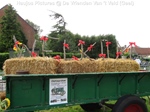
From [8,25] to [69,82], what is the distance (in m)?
27.5

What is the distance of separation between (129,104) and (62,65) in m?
1.53

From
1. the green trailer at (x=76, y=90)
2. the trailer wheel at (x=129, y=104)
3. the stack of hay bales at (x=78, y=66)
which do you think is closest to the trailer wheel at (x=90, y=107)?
the green trailer at (x=76, y=90)

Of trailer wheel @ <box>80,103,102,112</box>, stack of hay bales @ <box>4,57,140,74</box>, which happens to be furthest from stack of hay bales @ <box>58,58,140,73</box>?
trailer wheel @ <box>80,103,102,112</box>

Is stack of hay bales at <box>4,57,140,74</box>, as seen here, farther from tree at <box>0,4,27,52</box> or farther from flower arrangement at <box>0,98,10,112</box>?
tree at <box>0,4,27,52</box>

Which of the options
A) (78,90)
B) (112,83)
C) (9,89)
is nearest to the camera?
(9,89)

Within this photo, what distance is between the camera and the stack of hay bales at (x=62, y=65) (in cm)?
400

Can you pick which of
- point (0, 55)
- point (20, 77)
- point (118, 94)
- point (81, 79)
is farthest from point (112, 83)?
point (0, 55)

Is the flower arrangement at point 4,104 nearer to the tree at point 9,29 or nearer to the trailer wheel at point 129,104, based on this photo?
the trailer wheel at point 129,104

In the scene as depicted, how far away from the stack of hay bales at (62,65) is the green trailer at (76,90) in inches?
9.7

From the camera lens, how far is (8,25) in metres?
29.8

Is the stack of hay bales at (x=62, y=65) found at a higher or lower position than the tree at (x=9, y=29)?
lower

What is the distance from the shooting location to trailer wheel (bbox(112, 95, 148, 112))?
4395 millimetres

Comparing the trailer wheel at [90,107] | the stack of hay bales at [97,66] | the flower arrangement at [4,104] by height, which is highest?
the stack of hay bales at [97,66]

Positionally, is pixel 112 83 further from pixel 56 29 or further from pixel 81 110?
pixel 56 29
